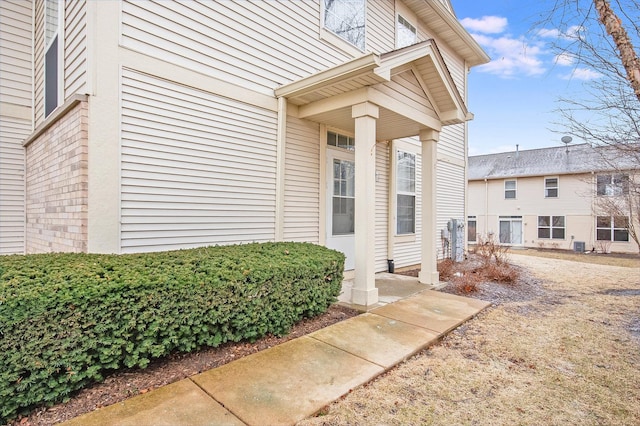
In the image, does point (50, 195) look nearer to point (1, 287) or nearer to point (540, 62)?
point (1, 287)

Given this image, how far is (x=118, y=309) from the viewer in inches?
97.6

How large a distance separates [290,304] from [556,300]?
553 centimetres

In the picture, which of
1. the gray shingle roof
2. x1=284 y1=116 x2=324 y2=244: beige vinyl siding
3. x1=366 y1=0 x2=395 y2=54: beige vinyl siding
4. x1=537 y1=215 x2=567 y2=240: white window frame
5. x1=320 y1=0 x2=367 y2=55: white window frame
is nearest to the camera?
x1=284 y1=116 x2=324 y2=244: beige vinyl siding

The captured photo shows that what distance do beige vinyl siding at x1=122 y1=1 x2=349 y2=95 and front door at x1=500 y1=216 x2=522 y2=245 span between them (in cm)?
1833

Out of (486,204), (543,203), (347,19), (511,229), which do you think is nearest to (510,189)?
(486,204)

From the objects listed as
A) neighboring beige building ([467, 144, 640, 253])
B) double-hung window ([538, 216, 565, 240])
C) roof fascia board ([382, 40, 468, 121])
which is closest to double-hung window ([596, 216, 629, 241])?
neighboring beige building ([467, 144, 640, 253])

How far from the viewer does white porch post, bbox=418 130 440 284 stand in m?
6.51

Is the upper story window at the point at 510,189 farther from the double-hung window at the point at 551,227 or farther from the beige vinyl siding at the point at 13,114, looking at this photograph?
the beige vinyl siding at the point at 13,114

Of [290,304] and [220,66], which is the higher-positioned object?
[220,66]

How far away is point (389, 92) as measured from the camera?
5148 mm

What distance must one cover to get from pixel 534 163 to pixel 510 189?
6.72 ft

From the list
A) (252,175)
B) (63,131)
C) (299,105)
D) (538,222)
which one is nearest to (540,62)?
(299,105)

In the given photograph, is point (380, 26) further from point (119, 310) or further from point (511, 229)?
point (511, 229)

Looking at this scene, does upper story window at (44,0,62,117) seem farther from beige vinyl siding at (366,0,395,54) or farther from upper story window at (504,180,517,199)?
upper story window at (504,180,517,199)
